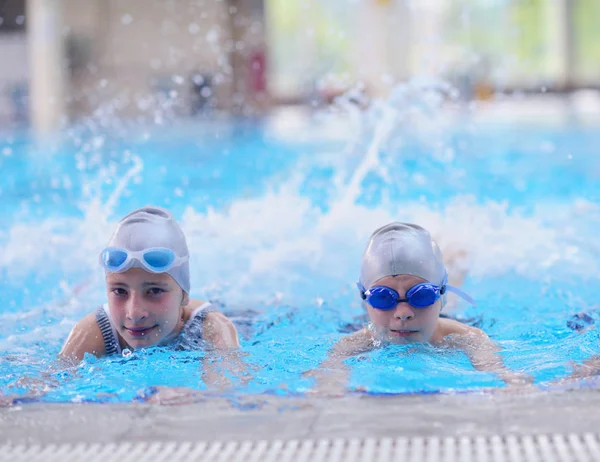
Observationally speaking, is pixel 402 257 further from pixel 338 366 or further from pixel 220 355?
pixel 220 355

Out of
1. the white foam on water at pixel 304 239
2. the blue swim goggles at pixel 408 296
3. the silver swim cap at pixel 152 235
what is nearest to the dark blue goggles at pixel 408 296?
the blue swim goggles at pixel 408 296

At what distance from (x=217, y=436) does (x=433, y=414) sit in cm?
62

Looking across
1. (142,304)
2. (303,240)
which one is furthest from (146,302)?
(303,240)

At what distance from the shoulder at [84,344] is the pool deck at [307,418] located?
0.76 m

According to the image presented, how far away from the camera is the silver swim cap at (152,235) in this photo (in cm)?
354

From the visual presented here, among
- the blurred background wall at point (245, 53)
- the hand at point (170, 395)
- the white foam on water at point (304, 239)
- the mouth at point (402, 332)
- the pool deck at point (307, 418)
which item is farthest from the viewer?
the blurred background wall at point (245, 53)

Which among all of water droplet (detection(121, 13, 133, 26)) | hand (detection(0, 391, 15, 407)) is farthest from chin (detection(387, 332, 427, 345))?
water droplet (detection(121, 13, 133, 26))

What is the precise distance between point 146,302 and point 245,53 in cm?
1901

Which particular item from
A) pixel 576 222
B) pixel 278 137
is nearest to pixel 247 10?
pixel 278 137

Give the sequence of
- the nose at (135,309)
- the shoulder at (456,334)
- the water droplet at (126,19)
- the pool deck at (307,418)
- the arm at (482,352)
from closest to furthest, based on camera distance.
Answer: the pool deck at (307,418) < the arm at (482,352) < the nose at (135,309) < the shoulder at (456,334) < the water droplet at (126,19)

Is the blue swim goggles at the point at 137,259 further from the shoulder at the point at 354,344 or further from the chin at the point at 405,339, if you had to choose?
the chin at the point at 405,339

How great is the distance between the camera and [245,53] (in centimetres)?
2195

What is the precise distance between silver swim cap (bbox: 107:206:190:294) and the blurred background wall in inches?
528

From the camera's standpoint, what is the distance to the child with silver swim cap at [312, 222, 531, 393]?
3.46 m
